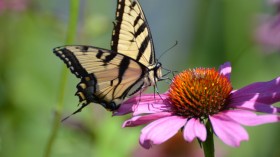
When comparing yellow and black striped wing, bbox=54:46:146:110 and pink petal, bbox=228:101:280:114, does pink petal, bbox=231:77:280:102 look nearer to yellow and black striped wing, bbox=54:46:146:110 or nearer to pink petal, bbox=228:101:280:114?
pink petal, bbox=228:101:280:114

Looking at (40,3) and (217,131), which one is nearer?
(217,131)

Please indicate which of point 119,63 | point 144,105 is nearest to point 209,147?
point 144,105

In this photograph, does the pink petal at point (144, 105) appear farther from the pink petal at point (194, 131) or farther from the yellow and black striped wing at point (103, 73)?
the pink petal at point (194, 131)

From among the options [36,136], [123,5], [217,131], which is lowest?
[36,136]

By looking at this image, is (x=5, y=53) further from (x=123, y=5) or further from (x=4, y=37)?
(x=123, y=5)

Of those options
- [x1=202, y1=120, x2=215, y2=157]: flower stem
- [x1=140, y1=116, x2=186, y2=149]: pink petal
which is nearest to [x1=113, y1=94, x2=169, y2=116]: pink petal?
[x1=140, y1=116, x2=186, y2=149]: pink petal

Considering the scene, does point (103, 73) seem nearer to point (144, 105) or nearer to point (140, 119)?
point (144, 105)

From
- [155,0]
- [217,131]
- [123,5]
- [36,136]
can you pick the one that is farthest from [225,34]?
[217,131]
